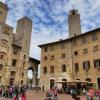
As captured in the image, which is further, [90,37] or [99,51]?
[90,37]

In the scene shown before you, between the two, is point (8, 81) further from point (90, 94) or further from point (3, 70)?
point (90, 94)

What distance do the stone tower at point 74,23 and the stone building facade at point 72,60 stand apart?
26.1 ft

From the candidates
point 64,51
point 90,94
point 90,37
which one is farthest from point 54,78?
point 90,94

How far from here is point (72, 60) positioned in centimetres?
3403

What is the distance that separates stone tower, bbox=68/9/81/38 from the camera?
43594 mm

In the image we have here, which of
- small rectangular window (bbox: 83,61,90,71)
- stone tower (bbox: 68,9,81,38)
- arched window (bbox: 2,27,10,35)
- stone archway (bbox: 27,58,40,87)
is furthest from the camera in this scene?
stone archway (bbox: 27,58,40,87)

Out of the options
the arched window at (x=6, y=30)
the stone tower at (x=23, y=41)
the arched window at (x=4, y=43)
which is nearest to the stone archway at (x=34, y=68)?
the stone tower at (x=23, y=41)

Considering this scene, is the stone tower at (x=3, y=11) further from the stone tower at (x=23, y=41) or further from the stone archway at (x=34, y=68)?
the stone archway at (x=34, y=68)

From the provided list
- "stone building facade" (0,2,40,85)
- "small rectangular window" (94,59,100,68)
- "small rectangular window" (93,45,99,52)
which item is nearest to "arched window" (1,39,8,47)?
"stone building facade" (0,2,40,85)

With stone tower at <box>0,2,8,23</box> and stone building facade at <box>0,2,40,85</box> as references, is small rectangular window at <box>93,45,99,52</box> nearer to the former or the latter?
stone building facade at <box>0,2,40,85</box>

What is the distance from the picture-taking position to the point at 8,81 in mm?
38250

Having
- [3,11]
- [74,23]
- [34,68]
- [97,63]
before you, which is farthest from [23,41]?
[97,63]

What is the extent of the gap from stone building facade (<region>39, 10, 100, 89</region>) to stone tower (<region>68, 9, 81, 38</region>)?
7.96 metres

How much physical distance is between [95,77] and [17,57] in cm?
2214
